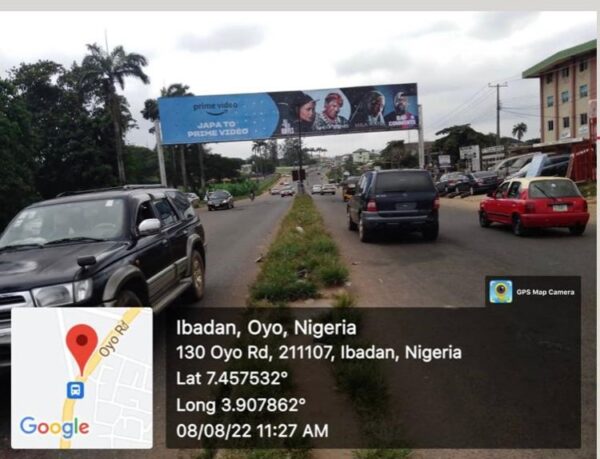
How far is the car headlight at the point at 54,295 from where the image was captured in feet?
12.9

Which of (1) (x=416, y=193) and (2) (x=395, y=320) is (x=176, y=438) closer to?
(2) (x=395, y=320)

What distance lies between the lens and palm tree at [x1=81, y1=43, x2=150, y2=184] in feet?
127

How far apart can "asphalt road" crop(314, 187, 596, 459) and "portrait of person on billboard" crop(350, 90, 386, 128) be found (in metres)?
23.9

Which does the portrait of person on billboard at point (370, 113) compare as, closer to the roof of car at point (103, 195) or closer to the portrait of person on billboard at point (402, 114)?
the portrait of person on billboard at point (402, 114)

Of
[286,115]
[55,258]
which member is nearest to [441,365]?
[55,258]

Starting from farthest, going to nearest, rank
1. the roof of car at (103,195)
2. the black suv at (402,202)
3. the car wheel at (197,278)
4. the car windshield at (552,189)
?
the black suv at (402,202)
the car windshield at (552,189)
the car wheel at (197,278)
the roof of car at (103,195)

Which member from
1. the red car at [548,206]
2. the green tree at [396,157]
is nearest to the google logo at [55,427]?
the red car at [548,206]

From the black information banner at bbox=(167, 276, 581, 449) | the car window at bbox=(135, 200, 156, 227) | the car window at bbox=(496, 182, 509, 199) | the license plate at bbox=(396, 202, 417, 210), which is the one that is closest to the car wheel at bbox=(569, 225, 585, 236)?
the car window at bbox=(496, 182, 509, 199)

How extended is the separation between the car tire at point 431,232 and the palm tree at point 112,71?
3238 cm

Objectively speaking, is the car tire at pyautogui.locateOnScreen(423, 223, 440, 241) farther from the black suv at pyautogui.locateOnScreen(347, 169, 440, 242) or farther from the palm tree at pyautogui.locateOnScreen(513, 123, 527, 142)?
the palm tree at pyautogui.locateOnScreen(513, 123, 527, 142)

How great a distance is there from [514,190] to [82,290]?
11.2 m

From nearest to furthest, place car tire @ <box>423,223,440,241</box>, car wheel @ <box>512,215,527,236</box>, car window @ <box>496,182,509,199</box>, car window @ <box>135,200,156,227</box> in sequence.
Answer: car window @ <box>135,200,156,227</box> → car wheel @ <box>512,215,527,236</box> → car tire @ <box>423,223,440,241</box> → car window @ <box>496,182,509,199</box>

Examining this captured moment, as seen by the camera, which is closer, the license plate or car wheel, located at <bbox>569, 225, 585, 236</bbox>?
car wheel, located at <bbox>569, 225, 585, 236</bbox>

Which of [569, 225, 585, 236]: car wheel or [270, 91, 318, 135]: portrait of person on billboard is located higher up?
[270, 91, 318, 135]: portrait of person on billboard
